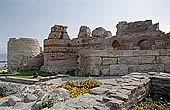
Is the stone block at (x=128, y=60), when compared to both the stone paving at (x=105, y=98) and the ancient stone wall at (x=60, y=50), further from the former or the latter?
the ancient stone wall at (x=60, y=50)

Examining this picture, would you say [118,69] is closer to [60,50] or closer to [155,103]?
[155,103]

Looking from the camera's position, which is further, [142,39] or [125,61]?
[142,39]

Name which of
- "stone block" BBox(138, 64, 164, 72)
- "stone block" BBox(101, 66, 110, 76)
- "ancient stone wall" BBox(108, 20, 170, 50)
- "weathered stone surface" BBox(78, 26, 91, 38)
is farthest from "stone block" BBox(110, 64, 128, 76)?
"weathered stone surface" BBox(78, 26, 91, 38)

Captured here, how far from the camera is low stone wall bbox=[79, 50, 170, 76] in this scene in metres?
7.38

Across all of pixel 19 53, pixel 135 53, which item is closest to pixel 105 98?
pixel 135 53

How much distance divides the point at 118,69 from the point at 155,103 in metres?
3.55

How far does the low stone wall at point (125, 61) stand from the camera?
7.38m

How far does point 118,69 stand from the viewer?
24.4 feet

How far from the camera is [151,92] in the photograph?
4707 mm

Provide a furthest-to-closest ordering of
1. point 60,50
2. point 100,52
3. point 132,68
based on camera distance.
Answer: point 60,50 → point 132,68 → point 100,52

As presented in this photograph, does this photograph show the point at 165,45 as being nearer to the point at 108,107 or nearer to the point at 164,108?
the point at 164,108

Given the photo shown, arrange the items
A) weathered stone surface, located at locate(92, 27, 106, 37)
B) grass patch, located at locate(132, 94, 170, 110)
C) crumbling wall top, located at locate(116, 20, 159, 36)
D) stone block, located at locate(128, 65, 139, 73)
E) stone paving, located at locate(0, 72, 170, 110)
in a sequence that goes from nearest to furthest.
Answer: stone paving, located at locate(0, 72, 170, 110), grass patch, located at locate(132, 94, 170, 110), stone block, located at locate(128, 65, 139, 73), crumbling wall top, located at locate(116, 20, 159, 36), weathered stone surface, located at locate(92, 27, 106, 37)

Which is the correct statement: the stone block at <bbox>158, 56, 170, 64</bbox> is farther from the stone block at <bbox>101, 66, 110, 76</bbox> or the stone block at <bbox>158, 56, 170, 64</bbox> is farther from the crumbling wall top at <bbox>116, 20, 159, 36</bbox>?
the crumbling wall top at <bbox>116, 20, 159, 36</bbox>

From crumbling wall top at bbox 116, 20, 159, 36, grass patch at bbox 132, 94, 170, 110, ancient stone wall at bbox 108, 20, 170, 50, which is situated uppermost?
crumbling wall top at bbox 116, 20, 159, 36
